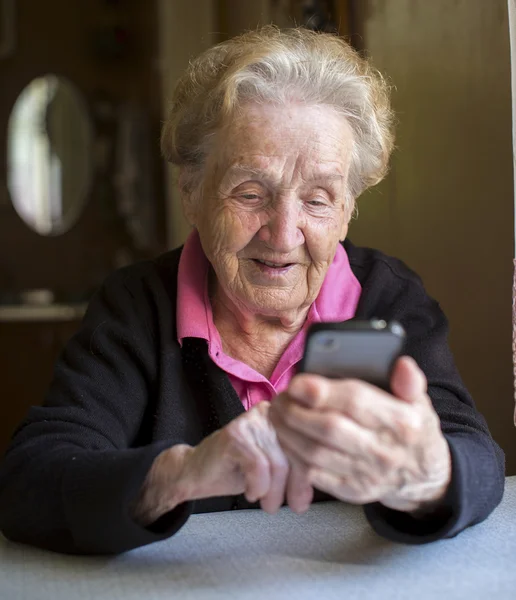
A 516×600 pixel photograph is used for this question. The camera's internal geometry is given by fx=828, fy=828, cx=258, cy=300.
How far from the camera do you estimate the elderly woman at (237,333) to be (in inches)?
36.6

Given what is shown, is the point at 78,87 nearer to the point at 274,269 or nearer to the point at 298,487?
the point at 274,269

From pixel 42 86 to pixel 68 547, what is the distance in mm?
3343

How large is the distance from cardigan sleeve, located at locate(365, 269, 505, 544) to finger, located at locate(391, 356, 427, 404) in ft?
0.48

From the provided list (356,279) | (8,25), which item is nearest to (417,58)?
(356,279)

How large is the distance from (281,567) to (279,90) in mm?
713

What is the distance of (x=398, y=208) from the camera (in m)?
1.99

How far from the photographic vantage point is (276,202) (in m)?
1.26

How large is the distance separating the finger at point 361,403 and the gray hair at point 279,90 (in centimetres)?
60

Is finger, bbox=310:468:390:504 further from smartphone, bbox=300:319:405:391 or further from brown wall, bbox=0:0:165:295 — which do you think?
brown wall, bbox=0:0:165:295

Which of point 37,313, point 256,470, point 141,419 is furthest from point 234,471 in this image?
point 37,313

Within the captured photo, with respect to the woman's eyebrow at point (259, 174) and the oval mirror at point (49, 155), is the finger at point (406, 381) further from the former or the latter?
the oval mirror at point (49, 155)

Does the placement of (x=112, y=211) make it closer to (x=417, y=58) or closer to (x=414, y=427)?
(x=417, y=58)

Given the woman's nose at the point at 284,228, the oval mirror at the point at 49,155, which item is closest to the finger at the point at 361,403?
the woman's nose at the point at 284,228

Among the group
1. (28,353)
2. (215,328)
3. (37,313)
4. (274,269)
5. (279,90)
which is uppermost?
(279,90)
